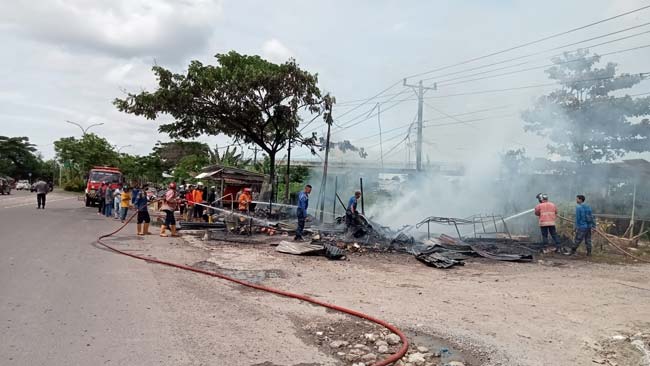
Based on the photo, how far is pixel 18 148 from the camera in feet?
222

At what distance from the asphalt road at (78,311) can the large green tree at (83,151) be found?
4558 cm

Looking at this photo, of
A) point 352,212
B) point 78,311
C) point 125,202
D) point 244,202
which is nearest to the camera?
point 78,311

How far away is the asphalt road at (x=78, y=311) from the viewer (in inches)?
162

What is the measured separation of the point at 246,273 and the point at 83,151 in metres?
48.8

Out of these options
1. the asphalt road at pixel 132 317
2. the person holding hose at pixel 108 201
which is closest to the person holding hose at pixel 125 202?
the person holding hose at pixel 108 201

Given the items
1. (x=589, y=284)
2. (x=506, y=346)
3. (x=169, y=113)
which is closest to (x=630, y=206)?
(x=589, y=284)

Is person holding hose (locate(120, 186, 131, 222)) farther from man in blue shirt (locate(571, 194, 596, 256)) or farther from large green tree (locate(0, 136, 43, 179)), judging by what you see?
large green tree (locate(0, 136, 43, 179))

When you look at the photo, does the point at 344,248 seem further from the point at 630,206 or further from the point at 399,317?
the point at 630,206

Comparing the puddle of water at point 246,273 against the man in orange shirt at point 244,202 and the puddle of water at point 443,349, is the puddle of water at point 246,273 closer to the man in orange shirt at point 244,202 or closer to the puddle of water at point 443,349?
the puddle of water at point 443,349

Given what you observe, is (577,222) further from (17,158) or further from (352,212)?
(17,158)

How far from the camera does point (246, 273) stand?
823cm

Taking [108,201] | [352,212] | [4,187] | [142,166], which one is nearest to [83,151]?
[4,187]

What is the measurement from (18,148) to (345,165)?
6150cm

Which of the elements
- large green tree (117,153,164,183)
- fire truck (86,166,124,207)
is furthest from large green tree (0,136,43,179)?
fire truck (86,166,124,207)
